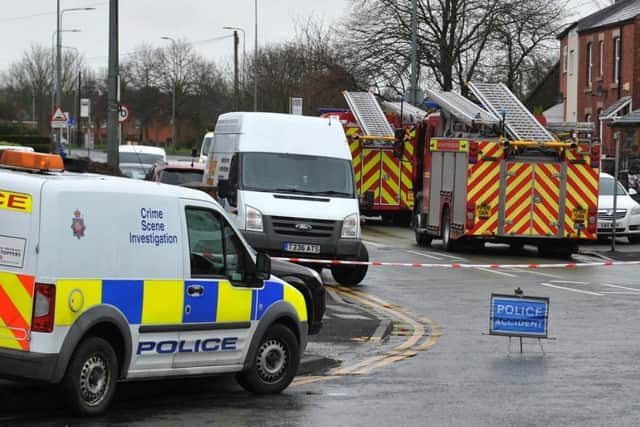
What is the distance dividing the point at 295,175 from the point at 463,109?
9308 mm

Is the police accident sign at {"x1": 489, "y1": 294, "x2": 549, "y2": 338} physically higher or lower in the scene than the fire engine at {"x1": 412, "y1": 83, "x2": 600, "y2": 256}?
lower

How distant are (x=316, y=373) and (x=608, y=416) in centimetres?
331

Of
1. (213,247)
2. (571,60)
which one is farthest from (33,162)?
(571,60)

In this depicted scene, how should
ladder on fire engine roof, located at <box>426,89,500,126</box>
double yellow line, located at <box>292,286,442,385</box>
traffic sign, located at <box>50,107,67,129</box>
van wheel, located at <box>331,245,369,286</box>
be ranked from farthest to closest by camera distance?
traffic sign, located at <box>50,107,67,129</box>, ladder on fire engine roof, located at <box>426,89,500,126</box>, van wheel, located at <box>331,245,369,286</box>, double yellow line, located at <box>292,286,442,385</box>

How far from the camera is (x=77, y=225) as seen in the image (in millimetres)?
9125

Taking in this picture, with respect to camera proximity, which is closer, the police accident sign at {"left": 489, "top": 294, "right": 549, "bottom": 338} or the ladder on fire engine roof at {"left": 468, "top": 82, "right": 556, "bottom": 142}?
the police accident sign at {"left": 489, "top": 294, "right": 549, "bottom": 338}

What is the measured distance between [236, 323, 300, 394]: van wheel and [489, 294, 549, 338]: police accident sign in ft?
12.4

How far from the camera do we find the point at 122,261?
9.49m

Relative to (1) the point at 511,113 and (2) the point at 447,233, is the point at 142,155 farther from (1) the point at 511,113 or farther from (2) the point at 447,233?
(1) the point at 511,113

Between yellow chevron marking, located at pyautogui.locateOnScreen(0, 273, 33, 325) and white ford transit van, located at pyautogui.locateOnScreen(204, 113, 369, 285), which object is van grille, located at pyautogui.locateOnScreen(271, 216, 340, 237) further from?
yellow chevron marking, located at pyautogui.locateOnScreen(0, 273, 33, 325)

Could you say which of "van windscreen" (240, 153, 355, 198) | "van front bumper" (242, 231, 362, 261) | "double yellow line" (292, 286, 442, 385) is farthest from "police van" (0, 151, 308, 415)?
"van windscreen" (240, 153, 355, 198)

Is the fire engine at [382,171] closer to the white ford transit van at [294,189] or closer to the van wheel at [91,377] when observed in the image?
the white ford transit van at [294,189]

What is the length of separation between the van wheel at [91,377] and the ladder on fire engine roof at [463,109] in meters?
18.9

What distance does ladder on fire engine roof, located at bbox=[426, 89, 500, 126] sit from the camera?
2781cm
